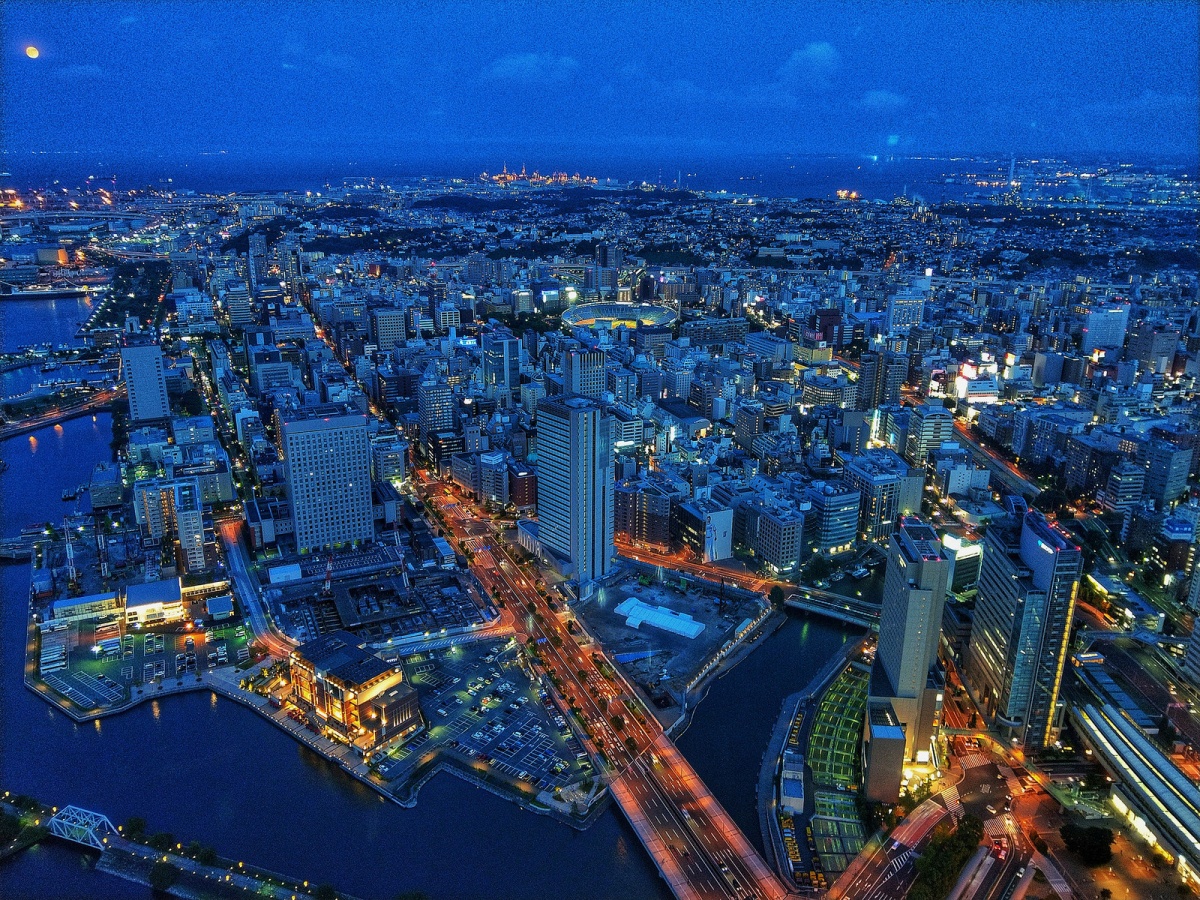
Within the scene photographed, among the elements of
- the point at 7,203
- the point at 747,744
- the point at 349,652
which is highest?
the point at 7,203

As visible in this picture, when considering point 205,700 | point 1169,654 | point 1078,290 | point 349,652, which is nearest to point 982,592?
point 1169,654

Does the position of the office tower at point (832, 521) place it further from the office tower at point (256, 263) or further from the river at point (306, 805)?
the office tower at point (256, 263)

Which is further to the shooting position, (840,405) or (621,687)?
(840,405)

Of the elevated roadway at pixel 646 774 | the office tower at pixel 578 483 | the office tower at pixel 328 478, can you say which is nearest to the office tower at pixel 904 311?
the office tower at pixel 578 483

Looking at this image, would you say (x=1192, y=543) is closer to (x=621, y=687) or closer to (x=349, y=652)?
(x=621, y=687)

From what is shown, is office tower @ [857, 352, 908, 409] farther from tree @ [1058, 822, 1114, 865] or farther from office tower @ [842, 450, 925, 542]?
tree @ [1058, 822, 1114, 865]
